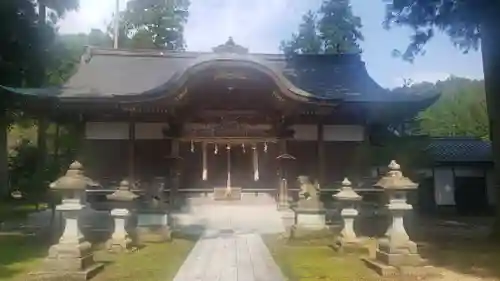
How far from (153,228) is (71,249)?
3.88 m

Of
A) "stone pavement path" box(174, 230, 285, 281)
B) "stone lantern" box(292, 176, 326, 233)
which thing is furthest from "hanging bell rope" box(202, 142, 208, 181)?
"stone lantern" box(292, 176, 326, 233)

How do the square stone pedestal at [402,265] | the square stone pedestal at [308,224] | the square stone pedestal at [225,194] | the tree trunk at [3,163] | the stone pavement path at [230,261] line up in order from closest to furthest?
the stone pavement path at [230,261], the square stone pedestal at [402,265], the square stone pedestal at [308,224], the square stone pedestal at [225,194], the tree trunk at [3,163]

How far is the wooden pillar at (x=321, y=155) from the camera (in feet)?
51.2

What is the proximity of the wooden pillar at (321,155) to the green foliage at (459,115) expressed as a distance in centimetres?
1908

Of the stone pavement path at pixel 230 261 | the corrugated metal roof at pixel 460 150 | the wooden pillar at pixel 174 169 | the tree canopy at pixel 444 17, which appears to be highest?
the tree canopy at pixel 444 17

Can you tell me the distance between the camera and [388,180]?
340 inches

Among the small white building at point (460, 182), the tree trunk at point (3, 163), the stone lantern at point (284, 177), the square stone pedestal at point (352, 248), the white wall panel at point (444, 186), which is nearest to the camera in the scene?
the square stone pedestal at point (352, 248)

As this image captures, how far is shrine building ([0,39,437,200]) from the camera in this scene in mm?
14555

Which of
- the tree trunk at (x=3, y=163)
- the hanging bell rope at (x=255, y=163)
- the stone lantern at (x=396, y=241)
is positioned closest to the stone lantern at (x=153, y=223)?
the stone lantern at (x=396, y=241)

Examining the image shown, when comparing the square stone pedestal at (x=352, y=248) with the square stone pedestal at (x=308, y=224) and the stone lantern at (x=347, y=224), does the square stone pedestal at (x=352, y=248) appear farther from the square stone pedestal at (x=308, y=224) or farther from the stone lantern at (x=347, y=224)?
the square stone pedestal at (x=308, y=224)

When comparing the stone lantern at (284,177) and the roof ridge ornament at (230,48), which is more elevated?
the roof ridge ornament at (230,48)

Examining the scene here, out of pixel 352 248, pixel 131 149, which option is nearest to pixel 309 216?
pixel 352 248

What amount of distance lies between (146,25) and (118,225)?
34037 mm

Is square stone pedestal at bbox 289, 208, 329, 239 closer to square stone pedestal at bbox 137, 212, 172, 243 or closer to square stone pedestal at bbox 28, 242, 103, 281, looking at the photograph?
square stone pedestal at bbox 137, 212, 172, 243
